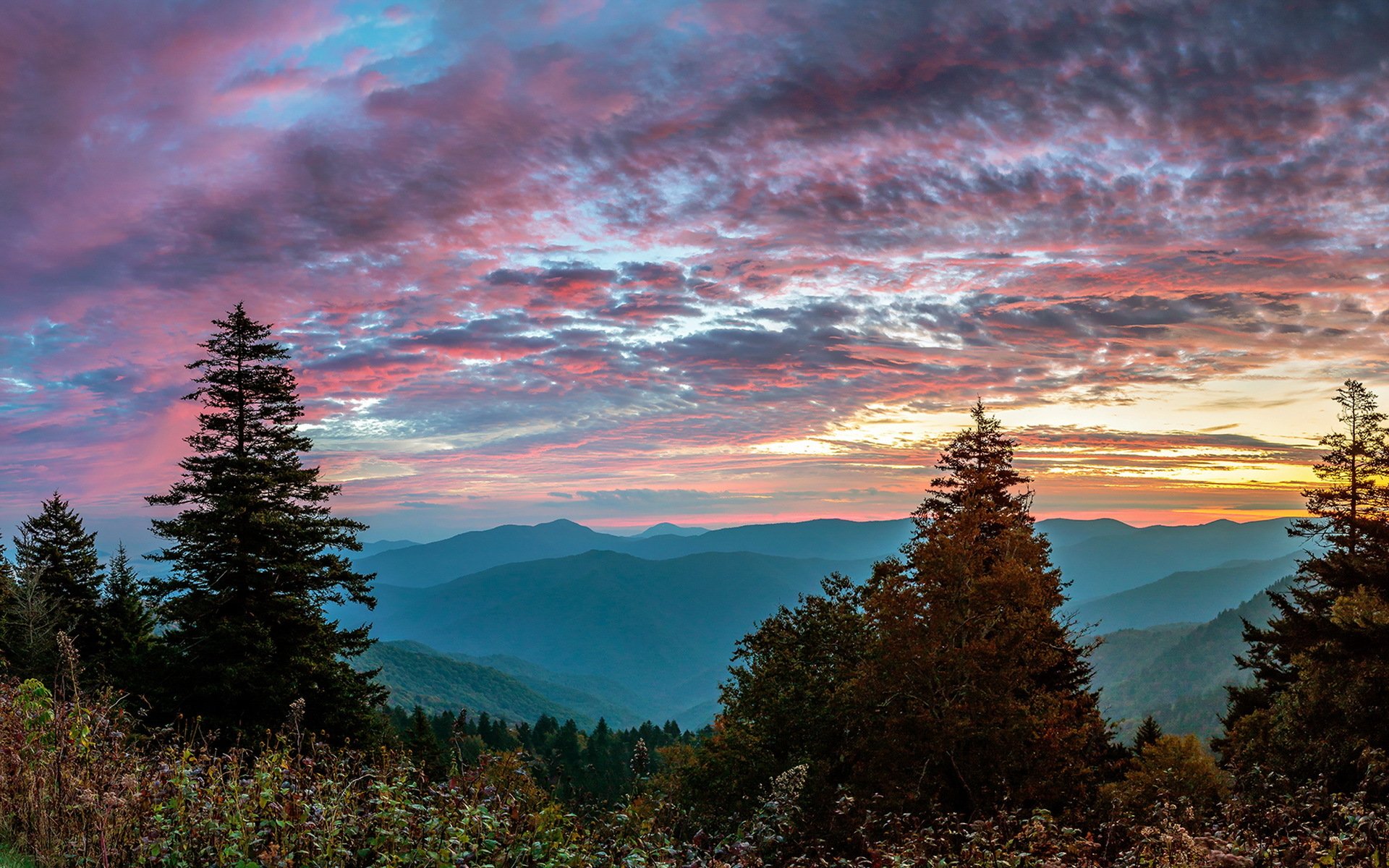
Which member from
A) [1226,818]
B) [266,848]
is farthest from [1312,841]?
[266,848]

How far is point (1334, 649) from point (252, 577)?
101ft

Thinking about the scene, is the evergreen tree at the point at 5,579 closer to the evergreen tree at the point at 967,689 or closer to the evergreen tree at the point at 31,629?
the evergreen tree at the point at 31,629

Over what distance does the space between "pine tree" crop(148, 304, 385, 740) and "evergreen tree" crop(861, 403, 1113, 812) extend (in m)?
17.3

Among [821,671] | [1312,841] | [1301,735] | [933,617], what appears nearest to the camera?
[1312,841]

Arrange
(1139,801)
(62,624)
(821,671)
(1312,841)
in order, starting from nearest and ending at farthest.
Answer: (1312,841) → (1139,801) → (821,671) → (62,624)

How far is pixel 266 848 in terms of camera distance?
539cm

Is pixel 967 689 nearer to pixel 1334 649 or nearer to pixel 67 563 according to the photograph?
pixel 1334 649

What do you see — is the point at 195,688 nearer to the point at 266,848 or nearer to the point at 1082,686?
the point at 266,848

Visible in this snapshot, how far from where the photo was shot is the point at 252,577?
80.8 feet

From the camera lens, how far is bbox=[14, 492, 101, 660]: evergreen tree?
41.8 m

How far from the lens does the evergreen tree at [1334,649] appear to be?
17.5m

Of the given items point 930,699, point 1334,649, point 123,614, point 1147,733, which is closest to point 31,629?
point 123,614

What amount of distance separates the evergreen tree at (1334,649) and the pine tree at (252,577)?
24897 millimetres

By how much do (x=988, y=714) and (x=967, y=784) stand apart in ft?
6.37
